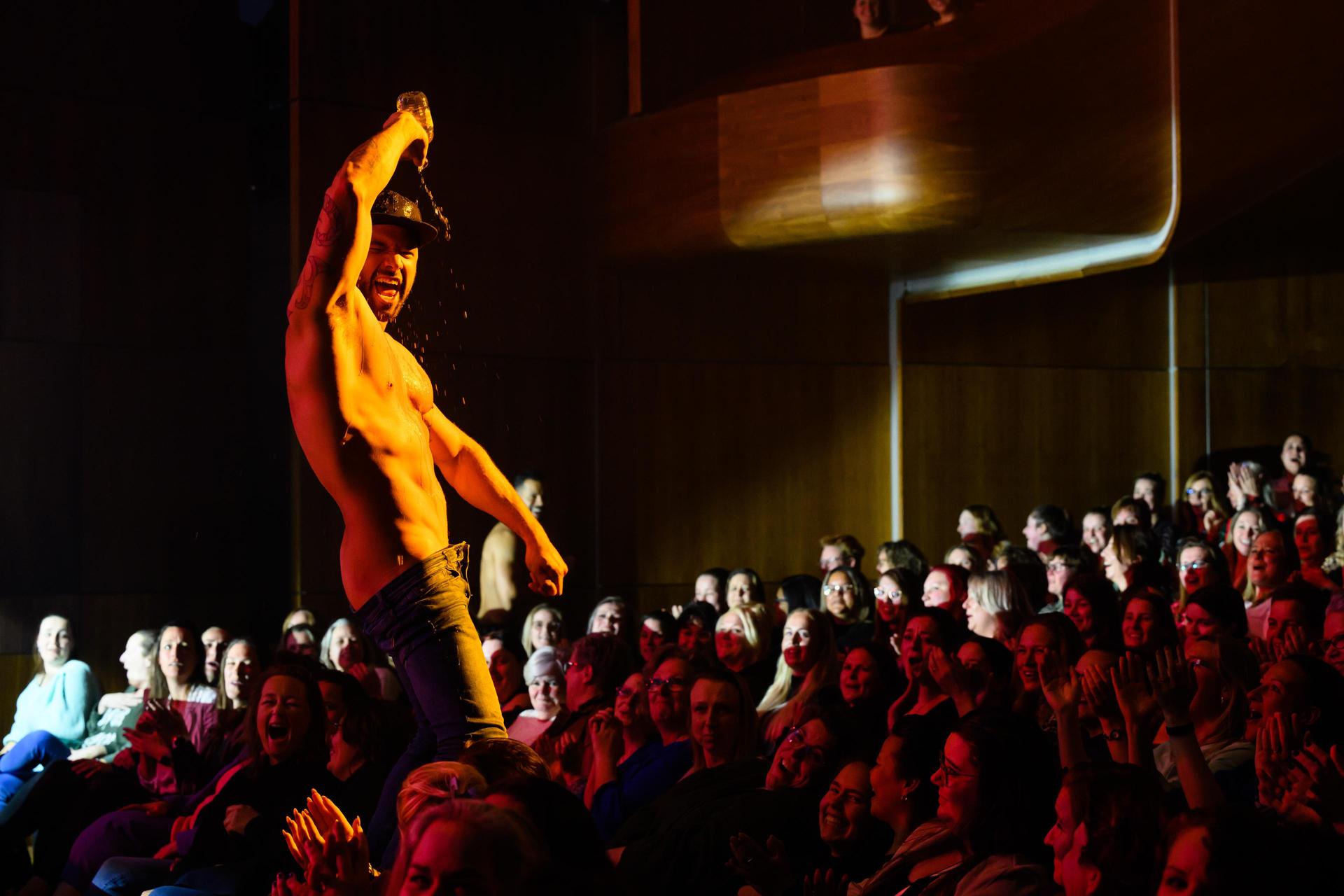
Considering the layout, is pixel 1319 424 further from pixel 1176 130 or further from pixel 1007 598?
pixel 1007 598

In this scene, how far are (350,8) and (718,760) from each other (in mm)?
6071

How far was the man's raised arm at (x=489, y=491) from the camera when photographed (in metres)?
3.67

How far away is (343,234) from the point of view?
3.24 meters

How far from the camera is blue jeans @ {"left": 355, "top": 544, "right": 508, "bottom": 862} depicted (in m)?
3.32

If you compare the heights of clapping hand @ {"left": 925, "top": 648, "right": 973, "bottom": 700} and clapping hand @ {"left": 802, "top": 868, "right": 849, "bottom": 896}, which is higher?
clapping hand @ {"left": 925, "top": 648, "right": 973, "bottom": 700}

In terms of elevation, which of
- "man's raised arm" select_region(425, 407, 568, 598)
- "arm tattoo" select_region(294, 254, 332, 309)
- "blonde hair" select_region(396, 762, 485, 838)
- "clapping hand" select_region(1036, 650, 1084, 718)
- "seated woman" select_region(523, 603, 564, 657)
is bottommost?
"seated woman" select_region(523, 603, 564, 657)

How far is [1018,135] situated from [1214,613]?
360 centimetres

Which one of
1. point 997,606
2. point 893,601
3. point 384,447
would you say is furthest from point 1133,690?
point 893,601

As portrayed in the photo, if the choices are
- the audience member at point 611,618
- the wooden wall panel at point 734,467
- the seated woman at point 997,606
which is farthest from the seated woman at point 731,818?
the wooden wall panel at point 734,467

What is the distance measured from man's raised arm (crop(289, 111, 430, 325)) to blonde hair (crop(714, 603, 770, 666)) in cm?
258

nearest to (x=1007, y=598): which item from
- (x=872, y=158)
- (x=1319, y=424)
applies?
(x=872, y=158)

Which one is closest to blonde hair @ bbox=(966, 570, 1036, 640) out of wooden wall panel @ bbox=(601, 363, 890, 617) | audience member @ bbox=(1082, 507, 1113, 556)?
audience member @ bbox=(1082, 507, 1113, 556)

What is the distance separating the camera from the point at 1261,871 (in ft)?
6.85

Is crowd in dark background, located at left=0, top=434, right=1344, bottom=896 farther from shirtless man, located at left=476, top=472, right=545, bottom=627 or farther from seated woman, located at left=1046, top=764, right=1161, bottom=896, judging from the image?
shirtless man, located at left=476, top=472, right=545, bottom=627
